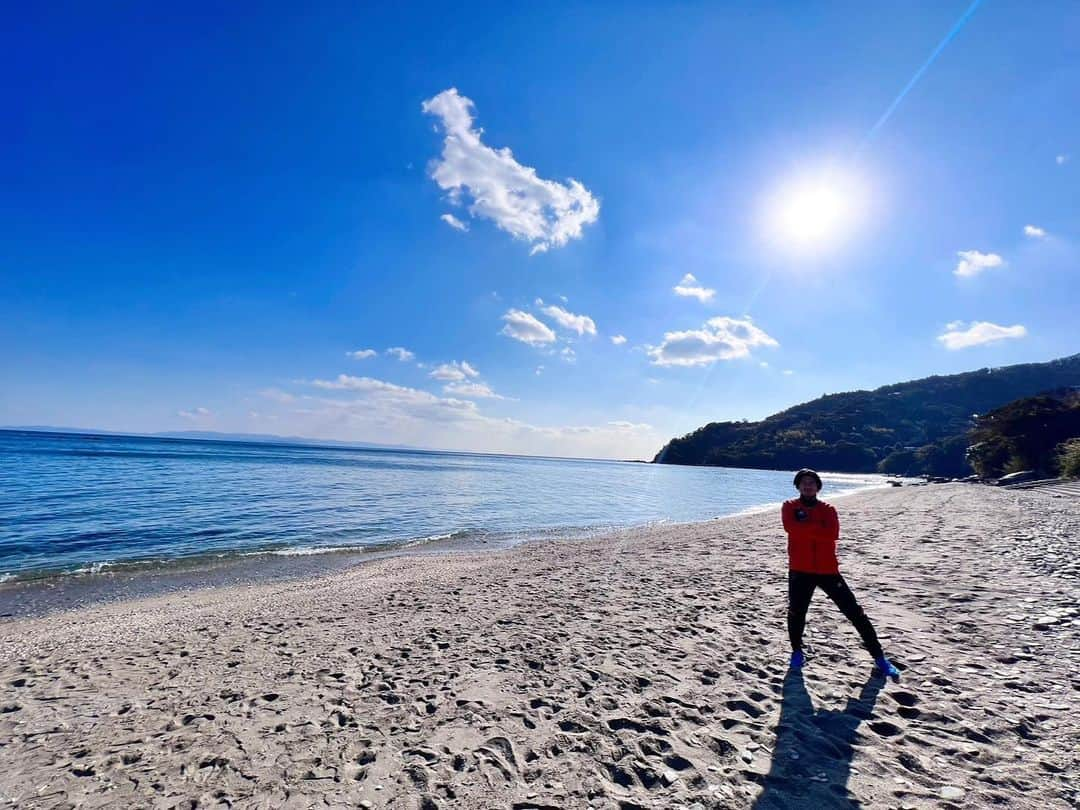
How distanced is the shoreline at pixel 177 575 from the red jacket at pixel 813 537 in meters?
14.0

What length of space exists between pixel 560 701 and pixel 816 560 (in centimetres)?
371

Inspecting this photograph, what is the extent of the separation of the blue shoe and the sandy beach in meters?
0.17

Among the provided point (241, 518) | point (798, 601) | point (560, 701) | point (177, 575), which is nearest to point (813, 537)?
point (798, 601)

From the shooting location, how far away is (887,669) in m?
5.84

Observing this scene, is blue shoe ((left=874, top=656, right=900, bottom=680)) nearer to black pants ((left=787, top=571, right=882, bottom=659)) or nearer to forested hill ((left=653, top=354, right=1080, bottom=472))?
black pants ((left=787, top=571, right=882, bottom=659))

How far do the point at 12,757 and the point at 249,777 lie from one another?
9.45 ft

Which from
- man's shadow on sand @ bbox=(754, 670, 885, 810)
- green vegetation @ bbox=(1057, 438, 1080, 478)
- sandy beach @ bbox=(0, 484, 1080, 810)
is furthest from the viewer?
green vegetation @ bbox=(1057, 438, 1080, 478)

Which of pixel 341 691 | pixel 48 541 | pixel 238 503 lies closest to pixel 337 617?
pixel 341 691

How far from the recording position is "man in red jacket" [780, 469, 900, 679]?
590cm

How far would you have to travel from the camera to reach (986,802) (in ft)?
12.1

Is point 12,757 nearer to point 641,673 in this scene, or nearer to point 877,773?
point 641,673

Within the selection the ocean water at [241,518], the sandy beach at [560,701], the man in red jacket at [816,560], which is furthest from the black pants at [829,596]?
the ocean water at [241,518]

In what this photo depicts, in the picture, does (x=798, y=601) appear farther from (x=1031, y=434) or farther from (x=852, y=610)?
(x=1031, y=434)

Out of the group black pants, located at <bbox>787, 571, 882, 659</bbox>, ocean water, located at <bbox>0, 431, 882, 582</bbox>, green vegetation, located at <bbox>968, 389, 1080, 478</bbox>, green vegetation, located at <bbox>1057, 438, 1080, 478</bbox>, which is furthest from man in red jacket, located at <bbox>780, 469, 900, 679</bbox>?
green vegetation, located at <bbox>968, 389, 1080, 478</bbox>
